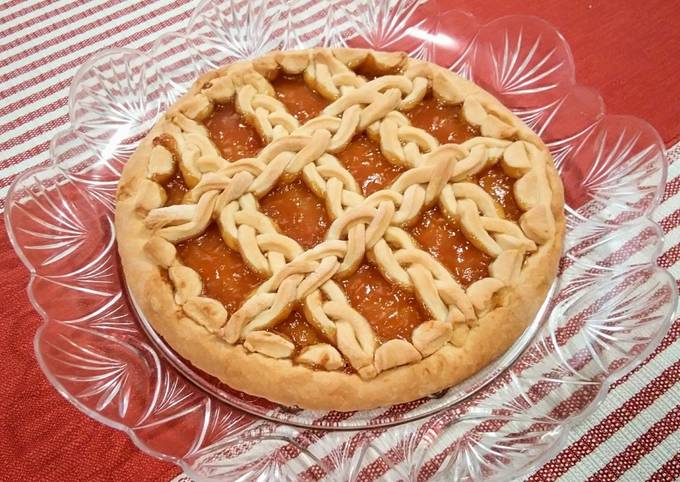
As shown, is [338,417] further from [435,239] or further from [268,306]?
[435,239]

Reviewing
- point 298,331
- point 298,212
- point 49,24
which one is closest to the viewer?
point 298,331

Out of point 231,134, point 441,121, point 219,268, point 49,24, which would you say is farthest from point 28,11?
point 441,121

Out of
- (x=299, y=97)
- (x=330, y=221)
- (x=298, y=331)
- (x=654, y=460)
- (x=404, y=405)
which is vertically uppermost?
(x=299, y=97)

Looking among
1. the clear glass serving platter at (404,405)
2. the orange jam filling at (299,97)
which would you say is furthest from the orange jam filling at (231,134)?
the clear glass serving platter at (404,405)

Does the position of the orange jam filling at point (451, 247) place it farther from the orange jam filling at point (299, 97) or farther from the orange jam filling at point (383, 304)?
the orange jam filling at point (299, 97)

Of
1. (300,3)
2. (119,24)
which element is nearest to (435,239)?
(300,3)

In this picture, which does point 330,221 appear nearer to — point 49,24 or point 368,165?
point 368,165
